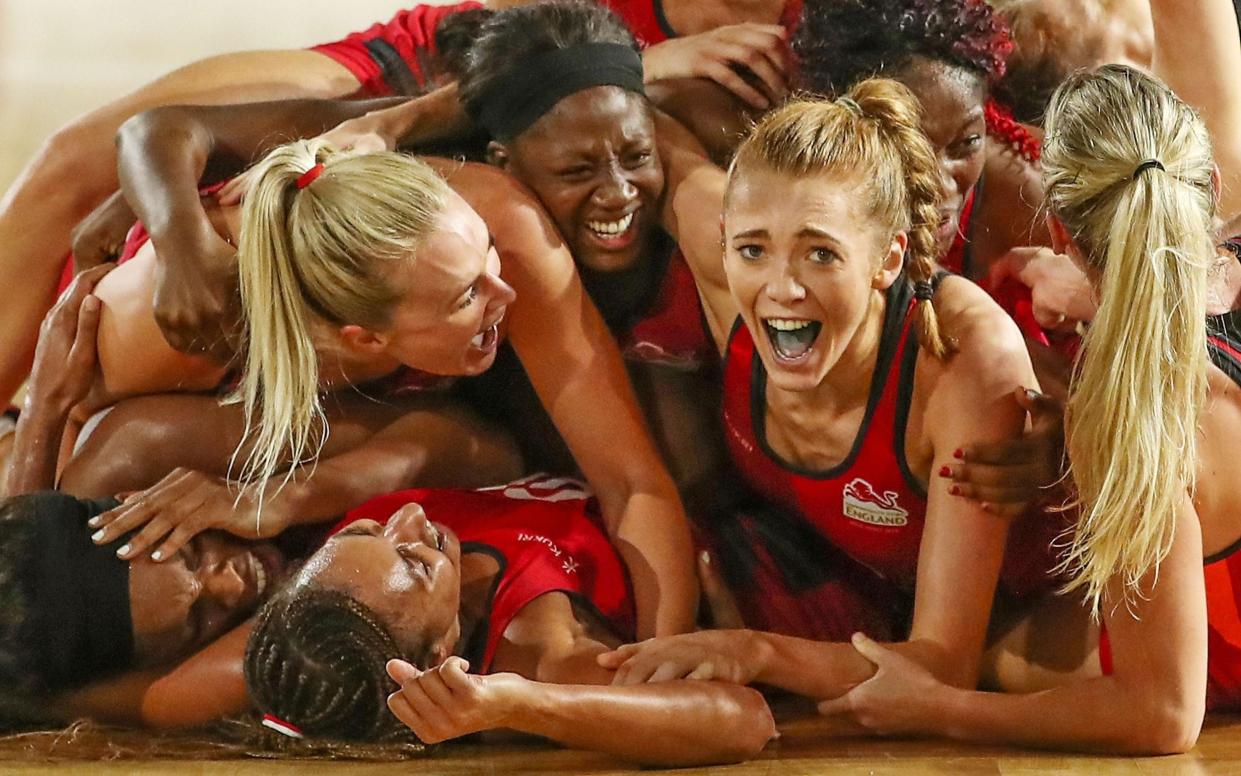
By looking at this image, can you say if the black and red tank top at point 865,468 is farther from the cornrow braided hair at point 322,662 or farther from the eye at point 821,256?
the cornrow braided hair at point 322,662

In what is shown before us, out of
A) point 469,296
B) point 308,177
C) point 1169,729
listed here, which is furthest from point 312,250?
point 1169,729

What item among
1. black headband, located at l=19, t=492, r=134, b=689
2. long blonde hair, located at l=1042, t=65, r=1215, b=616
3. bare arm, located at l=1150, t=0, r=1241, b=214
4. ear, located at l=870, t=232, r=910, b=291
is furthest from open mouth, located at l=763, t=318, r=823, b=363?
black headband, located at l=19, t=492, r=134, b=689

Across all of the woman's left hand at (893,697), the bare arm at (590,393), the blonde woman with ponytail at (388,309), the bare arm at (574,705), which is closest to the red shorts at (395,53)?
the blonde woman with ponytail at (388,309)

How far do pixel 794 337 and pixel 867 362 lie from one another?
130 millimetres

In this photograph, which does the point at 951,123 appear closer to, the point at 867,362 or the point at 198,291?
the point at 867,362

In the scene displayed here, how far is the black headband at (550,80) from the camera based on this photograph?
2.07 m

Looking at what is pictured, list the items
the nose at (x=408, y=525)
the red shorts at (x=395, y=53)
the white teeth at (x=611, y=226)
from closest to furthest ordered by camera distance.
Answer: the nose at (x=408, y=525) < the white teeth at (x=611, y=226) < the red shorts at (x=395, y=53)

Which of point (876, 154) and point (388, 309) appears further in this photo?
point (388, 309)

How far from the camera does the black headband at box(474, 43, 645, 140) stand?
81.7 inches

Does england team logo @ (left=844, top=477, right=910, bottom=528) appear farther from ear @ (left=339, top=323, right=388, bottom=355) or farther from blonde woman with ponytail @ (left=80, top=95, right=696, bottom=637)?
ear @ (left=339, top=323, right=388, bottom=355)

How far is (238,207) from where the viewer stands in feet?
6.98

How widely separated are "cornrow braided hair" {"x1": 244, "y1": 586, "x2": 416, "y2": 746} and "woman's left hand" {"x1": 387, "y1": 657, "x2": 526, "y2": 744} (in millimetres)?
140

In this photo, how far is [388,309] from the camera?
1.95 metres

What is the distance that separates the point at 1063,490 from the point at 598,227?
0.76 metres
